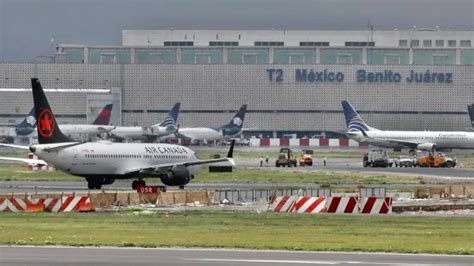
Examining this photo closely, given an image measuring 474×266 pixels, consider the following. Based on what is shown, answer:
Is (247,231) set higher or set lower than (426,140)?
higher

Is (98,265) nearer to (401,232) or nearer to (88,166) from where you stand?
(401,232)

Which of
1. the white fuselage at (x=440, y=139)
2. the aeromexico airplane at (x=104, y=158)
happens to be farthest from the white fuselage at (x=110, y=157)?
the white fuselage at (x=440, y=139)

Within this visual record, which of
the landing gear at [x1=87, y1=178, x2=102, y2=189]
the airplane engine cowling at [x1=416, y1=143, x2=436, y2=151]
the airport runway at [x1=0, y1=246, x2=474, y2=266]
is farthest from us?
the airplane engine cowling at [x1=416, y1=143, x2=436, y2=151]

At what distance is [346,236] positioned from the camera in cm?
4350

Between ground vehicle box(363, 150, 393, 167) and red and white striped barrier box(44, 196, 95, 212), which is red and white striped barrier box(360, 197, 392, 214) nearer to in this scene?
red and white striped barrier box(44, 196, 95, 212)

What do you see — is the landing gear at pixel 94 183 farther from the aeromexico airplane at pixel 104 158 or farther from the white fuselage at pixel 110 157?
the white fuselage at pixel 110 157

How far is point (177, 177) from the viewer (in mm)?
83250

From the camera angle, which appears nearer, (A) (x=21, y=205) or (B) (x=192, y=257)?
(B) (x=192, y=257)

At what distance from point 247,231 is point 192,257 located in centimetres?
1121

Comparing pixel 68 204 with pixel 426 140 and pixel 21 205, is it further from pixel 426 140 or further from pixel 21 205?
pixel 426 140

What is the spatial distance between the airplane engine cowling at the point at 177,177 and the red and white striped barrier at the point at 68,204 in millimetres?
25552

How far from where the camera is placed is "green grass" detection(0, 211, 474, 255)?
3925cm

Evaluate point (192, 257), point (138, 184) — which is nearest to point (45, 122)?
point (138, 184)

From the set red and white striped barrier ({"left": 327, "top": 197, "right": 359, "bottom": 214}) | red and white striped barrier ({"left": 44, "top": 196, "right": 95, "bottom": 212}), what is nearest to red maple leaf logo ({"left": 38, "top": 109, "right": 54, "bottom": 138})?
red and white striped barrier ({"left": 44, "top": 196, "right": 95, "bottom": 212})
